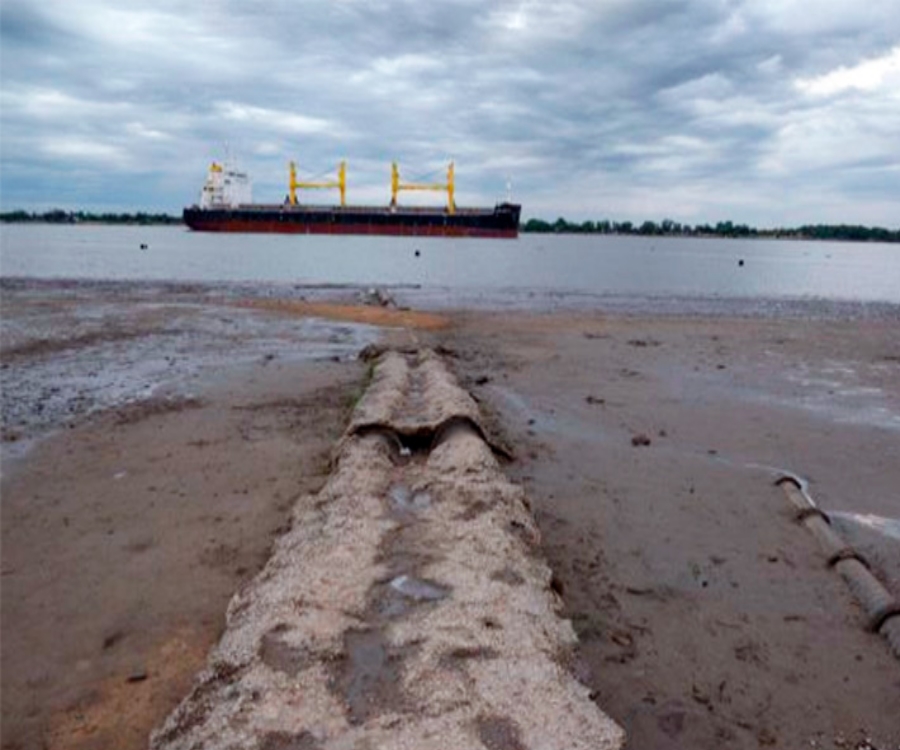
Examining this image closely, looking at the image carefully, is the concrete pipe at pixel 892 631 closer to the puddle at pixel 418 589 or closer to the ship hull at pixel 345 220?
the puddle at pixel 418 589

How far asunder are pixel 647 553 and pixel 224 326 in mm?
15792

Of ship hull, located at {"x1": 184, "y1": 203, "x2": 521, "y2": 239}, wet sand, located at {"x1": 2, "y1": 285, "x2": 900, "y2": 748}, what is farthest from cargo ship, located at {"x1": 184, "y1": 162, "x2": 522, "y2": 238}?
wet sand, located at {"x1": 2, "y1": 285, "x2": 900, "y2": 748}

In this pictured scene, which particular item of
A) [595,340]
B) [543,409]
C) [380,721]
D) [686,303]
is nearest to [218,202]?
[686,303]

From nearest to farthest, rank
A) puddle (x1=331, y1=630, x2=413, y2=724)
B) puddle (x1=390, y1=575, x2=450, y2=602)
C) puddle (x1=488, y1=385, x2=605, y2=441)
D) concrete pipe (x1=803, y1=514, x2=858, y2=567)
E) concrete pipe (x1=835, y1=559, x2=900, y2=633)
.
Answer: puddle (x1=331, y1=630, x2=413, y2=724) → puddle (x1=390, y1=575, x2=450, y2=602) → concrete pipe (x1=835, y1=559, x2=900, y2=633) → concrete pipe (x1=803, y1=514, x2=858, y2=567) → puddle (x1=488, y1=385, x2=605, y2=441)

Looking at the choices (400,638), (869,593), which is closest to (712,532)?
(869,593)

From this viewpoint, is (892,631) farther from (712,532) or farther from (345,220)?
(345,220)

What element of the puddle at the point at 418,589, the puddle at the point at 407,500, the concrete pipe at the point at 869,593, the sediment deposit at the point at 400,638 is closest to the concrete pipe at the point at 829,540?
the concrete pipe at the point at 869,593

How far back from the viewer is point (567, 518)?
657 cm

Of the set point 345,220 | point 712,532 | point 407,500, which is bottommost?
point 712,532

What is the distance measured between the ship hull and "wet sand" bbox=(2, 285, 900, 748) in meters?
86.7

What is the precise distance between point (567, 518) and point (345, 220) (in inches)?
3890

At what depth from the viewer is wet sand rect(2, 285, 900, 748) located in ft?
13.5

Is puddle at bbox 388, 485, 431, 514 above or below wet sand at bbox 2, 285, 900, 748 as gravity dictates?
above

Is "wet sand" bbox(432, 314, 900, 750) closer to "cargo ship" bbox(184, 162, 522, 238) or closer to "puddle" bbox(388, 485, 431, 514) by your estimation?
"puddle" bbox(388, 485, 431, 514)
